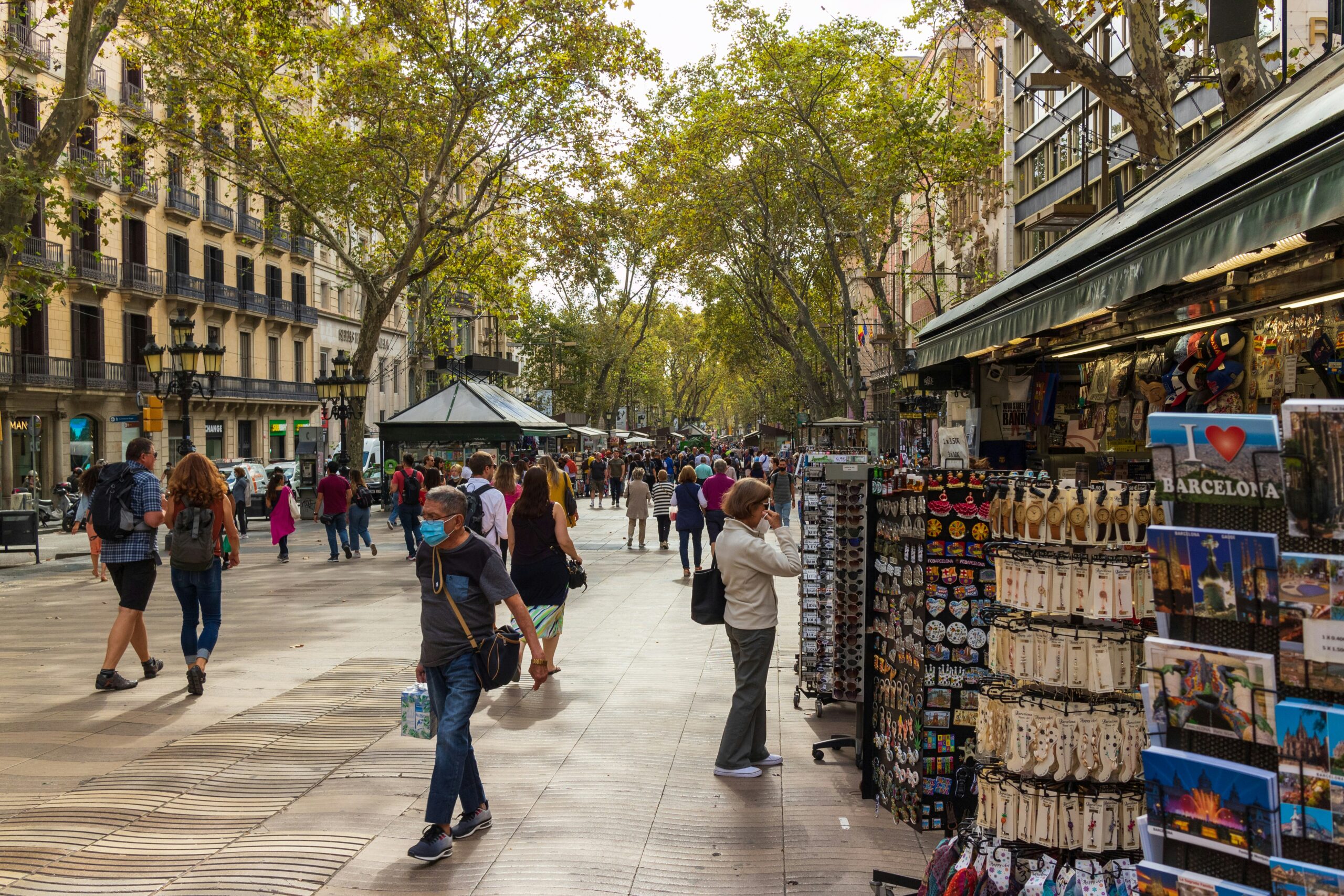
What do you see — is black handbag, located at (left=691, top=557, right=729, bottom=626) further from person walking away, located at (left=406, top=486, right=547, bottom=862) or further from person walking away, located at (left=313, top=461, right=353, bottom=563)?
person walking away, located at (left=313, top=461, right=353, bottom=563)

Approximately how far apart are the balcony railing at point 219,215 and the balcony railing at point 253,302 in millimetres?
2640

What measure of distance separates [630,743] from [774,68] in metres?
22.5

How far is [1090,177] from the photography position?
30172mm

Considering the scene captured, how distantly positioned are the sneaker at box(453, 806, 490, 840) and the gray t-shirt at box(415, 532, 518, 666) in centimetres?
77

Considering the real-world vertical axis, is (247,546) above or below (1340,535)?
below

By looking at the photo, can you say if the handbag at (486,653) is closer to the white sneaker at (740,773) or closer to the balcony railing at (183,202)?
the white sneaker at (740,773)

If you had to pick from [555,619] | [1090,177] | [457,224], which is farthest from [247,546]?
[1090,177]

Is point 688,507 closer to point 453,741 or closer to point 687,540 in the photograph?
point 687,540

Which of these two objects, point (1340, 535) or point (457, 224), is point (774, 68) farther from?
point (1340, 535)

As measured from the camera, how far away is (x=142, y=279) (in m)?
38.0

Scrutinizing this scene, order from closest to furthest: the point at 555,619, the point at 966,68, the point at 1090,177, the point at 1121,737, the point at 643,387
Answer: the point at 1121,737, the point at 555,619, the point at 966,68, the point at 1090,177, the point at 643,387

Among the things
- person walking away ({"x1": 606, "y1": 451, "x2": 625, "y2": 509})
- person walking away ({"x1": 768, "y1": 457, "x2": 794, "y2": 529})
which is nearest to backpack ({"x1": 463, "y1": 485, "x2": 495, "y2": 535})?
person walking away ({"x1": 768, "y1": 457, "x2": 794, "y2": 529})

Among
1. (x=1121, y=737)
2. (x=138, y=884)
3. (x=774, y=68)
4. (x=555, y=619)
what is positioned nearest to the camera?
(x=1121, y=737)

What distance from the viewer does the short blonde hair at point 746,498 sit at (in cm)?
620
